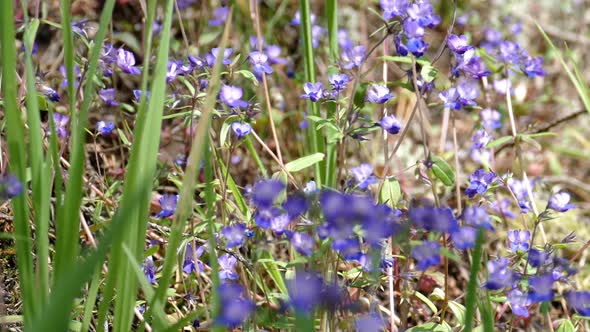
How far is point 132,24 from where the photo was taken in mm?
3592

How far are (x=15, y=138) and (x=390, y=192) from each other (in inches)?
33.3

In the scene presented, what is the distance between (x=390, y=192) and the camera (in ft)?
5.98

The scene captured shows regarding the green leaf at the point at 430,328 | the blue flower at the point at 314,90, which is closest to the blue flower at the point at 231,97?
the blue flower at the point at 314,90

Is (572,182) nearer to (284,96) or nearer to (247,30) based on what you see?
(284,96)

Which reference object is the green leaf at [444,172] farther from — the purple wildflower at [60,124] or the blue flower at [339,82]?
the purple wildflower at [60,124]

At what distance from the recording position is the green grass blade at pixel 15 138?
1.43 meters

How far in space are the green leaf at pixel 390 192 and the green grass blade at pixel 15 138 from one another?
0.81 meters

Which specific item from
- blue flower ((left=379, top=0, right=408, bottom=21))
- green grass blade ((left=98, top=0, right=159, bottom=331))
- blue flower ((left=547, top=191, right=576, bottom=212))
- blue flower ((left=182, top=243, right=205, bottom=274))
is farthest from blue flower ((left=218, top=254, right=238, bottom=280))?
blue flower ((left=547, top=191, right=576, bottom=212))

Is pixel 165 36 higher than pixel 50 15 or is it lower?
higher

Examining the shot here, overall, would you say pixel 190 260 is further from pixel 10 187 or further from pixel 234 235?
pixel 10 187

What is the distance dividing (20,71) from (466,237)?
1.90 meters

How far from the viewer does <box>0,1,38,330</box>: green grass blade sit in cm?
143

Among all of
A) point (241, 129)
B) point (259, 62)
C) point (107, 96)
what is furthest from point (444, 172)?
point (107, 96)

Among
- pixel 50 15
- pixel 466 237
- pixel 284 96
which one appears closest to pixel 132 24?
pixel 50 15
